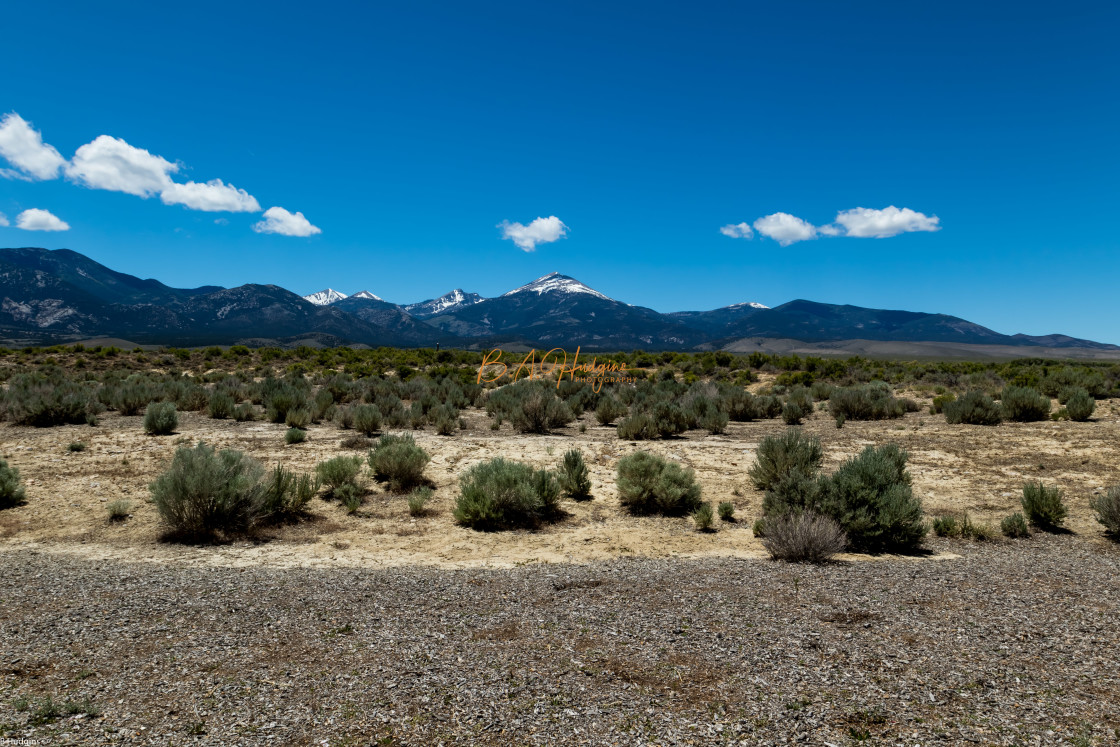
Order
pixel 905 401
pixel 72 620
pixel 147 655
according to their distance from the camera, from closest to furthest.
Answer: pixel 147 655
pixel 72 620
pixel 905 401

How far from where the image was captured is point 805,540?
746 cm

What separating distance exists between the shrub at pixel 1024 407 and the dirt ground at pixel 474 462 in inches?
41.3

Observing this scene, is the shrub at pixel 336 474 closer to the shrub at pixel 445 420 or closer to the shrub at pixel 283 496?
the shrub at pixel 283 496

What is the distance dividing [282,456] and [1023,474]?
54.2ft

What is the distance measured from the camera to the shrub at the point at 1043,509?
9.20 metres

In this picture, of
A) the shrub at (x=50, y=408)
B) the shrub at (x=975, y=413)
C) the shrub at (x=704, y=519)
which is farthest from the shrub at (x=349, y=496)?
the shrub at (x=975, y=413)

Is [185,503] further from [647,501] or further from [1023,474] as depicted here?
[1023,474]

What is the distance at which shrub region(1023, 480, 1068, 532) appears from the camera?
362 inches

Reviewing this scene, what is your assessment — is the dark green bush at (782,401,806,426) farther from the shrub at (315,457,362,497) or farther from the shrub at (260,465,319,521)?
the shrub at (260,465,319,521)

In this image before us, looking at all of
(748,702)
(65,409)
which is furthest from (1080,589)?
(65,409)

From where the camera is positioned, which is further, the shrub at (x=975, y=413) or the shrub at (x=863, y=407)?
the shrub at (x=863, y=407)

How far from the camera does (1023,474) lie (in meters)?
12.7

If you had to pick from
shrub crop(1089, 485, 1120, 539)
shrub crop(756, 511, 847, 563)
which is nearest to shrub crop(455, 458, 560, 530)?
shrub crop(756, 511, 847, 563)

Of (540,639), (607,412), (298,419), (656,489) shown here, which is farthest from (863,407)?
(540,639)
